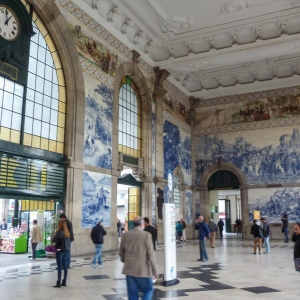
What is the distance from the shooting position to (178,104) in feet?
72.1

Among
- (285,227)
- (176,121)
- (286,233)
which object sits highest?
(176,121)

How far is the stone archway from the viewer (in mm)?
21156

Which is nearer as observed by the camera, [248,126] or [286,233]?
[286,233]

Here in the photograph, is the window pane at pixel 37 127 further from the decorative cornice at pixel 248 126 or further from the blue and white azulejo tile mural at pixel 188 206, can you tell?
the decorative cornice at pixel 248 126

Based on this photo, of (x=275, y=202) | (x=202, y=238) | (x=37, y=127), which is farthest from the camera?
(x=275, y=202)

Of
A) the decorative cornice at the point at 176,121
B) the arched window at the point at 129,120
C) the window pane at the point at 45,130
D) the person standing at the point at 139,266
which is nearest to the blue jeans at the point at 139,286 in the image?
the person standing at the point at 139,266

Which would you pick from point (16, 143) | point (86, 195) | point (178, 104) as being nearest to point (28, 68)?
point (16, 143)

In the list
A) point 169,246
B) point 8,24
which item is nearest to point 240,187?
point 169,246

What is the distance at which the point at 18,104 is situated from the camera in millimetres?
10688

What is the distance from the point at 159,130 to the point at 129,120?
2449 millimetres

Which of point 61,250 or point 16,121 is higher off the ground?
point 16,121

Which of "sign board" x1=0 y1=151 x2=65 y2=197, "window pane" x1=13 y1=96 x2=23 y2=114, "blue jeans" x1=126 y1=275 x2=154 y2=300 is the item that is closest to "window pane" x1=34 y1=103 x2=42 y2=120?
"window pane" x1=13 y1=96 x2=23 y2=114

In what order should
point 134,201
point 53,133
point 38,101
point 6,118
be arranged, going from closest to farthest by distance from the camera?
point 6,118
point 38,101
point 53,133
point 134,201

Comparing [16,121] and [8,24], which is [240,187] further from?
[8,24]
